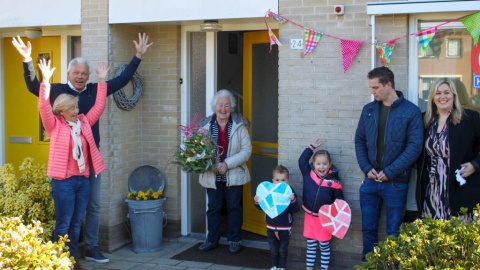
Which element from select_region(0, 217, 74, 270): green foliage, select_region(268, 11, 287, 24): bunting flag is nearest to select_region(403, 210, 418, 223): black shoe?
select_region(268, 11, 287, 24): bunting flag

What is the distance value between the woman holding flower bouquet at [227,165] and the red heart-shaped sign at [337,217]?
4.33ft

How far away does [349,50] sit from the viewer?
605 cm

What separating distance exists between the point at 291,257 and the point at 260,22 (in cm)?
254

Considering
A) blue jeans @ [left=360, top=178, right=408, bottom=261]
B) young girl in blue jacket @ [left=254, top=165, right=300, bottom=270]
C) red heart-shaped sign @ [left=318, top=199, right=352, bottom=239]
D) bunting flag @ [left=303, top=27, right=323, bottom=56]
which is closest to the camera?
blue jeans @ [left=360, top=178, right=408, bottom=261]

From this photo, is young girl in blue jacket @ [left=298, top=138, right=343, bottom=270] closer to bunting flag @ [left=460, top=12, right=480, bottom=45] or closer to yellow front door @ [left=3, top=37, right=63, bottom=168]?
bunting flag @ [left=460, top=12, right=480, bottom=45]

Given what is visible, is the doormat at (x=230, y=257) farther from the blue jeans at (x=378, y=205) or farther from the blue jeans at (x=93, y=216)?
the blue jeans at (x=378, y=205)

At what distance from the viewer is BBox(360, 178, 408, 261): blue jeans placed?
5688mm

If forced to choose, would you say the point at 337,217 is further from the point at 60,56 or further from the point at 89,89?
the point at 60,56

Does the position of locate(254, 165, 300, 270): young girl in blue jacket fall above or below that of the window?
below

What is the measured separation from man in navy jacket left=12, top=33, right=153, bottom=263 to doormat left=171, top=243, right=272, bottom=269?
91cm

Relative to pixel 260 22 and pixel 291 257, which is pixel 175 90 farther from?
pixel 291 257

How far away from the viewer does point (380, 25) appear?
5953mm

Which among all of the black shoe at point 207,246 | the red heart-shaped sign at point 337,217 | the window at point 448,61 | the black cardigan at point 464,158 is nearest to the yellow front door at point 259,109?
the black shoe at point 207,246

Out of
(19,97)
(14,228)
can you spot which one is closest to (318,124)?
(14,228)
